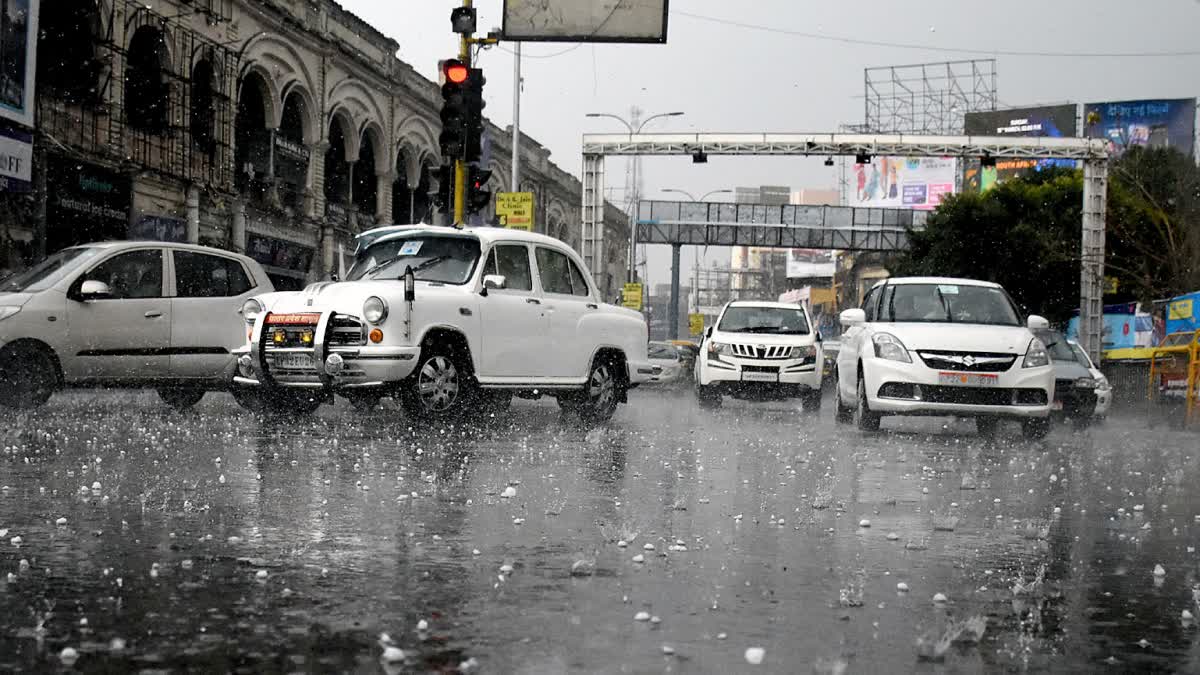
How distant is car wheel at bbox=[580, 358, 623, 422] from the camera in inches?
546

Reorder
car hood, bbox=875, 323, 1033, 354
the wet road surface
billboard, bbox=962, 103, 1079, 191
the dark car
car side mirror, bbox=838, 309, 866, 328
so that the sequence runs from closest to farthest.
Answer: the wet road surface < car hood, bbox=875, 323, 1033, 354 < car side mirror, bbox=838, 309, 866, 328 < the dark car < billboard, bbox=962, 103, 1079, 191

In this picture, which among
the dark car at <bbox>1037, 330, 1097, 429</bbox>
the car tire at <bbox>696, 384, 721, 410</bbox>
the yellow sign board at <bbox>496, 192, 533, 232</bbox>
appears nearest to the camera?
the dark car at <bbox>1037, 330, 1097, 429</bbox>

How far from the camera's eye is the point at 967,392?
12734 mm

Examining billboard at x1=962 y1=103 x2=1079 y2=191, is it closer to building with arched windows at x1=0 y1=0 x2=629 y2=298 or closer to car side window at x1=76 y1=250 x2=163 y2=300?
building with arched windows at x1=0 y1=0 x2=629 y2=298

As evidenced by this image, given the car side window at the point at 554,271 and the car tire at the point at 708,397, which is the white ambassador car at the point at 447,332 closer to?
the car side window at the point at 554,271

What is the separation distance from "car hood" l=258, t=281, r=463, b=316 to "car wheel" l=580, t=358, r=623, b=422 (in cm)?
222

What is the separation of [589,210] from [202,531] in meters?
29.1

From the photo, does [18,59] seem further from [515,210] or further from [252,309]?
[515,210]

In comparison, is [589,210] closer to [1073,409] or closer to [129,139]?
[129,139]

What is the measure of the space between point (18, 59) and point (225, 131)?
8.50 meters

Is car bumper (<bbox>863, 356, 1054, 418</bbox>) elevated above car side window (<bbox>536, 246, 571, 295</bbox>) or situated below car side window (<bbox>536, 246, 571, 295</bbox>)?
below

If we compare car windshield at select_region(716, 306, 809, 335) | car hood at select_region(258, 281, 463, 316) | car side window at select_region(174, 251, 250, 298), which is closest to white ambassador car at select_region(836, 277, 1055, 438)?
car hood at select_region(258, 281, 463, 316)

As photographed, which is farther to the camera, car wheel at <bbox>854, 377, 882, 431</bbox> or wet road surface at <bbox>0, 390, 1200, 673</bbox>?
car wheel at <bbox>854, 377, 882, 431</bbox>

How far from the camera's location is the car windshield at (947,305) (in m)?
13.9
